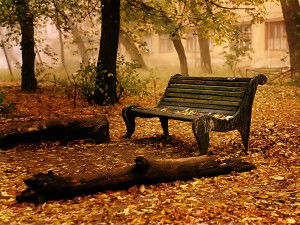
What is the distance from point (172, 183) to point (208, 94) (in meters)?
2.29

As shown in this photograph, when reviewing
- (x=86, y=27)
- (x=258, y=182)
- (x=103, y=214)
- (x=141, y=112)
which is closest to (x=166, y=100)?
(x=141, y=112)

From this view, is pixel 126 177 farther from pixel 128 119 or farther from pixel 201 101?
pixel 128 119

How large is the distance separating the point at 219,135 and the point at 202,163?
288 cm

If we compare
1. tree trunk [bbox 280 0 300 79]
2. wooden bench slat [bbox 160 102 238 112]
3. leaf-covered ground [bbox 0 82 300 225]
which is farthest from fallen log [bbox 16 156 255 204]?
tree trunk [bbox 280 0 300 79]

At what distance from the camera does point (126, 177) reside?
472cm

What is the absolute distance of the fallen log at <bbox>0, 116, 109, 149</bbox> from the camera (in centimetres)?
679

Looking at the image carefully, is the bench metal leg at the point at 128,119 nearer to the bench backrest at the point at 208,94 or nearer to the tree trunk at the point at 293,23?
the bench backrest at the point at 208,94

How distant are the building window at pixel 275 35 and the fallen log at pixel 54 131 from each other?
21.1 m

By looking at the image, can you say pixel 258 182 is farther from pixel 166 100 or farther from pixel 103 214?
pixel 166 100

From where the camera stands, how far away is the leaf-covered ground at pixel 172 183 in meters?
3.97

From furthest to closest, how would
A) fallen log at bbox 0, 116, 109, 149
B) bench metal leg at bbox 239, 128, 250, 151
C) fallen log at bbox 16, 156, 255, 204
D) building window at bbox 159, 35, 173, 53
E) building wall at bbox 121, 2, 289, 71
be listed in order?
building window at bbox 159, 35, 173, 53, building wall at bbox 121, 2, 289, 71, fallen log at bbox 0, 116, 109, 149, bench metal leg at bbox 239, 128, 250, 151, fallen log at bbox 16, 156, 255, 204

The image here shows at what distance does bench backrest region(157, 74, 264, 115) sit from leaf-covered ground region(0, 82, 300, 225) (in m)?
0.65

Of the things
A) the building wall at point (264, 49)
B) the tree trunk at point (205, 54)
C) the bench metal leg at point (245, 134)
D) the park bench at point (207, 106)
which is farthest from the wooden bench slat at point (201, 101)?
the building wall at point (264, 49)

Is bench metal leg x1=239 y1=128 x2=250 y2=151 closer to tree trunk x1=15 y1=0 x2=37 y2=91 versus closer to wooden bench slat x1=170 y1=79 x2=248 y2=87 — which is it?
wooden bench slat x1=170 y1=79 x2=248 y2=87
